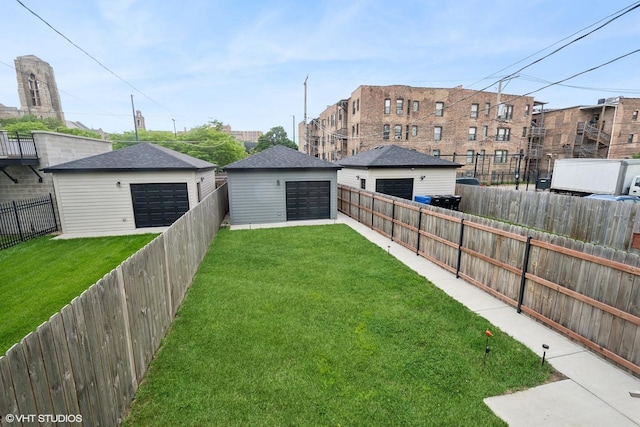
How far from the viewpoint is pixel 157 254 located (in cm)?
471

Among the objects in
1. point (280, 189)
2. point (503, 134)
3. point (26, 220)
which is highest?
point (503, 134)

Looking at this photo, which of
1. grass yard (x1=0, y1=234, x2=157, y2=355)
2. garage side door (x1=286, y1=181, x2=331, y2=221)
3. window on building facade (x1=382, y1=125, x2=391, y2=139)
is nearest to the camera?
grass yard (x1=0, y1=234, x2=157, y2=355)

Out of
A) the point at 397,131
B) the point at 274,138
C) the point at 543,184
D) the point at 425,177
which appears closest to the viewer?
the point at 425,177

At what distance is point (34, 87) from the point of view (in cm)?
6238

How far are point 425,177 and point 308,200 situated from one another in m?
7.51

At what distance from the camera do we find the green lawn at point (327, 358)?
3.30m

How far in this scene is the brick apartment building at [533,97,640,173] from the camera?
3581cm

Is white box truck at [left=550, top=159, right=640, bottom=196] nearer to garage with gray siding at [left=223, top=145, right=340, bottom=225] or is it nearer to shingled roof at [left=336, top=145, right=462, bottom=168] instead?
shingled roof at [left=336, top=145, right=462, bottom=168]

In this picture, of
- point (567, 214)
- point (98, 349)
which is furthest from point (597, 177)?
point (98, 349)

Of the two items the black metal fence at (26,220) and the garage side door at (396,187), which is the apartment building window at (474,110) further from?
the black metal fence at (26,220)

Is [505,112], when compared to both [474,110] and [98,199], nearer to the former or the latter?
[474,110]

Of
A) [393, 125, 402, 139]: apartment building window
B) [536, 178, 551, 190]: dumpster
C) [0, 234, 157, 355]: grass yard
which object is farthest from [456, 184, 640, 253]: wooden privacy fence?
[393, 125, 402, 139]: apartment building window

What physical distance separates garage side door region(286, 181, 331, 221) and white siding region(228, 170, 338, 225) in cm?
28

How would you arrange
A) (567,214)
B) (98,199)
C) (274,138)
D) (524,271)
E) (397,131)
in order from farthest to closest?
(274,138) < (397,131) < (98,199) < (567,214) < (524,271)
